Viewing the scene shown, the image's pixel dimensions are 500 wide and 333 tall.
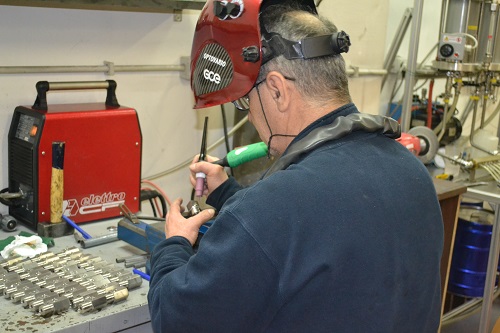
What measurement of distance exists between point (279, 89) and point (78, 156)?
947 mm

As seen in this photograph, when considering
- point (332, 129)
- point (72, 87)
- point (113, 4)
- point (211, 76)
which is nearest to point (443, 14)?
point (113, 4)

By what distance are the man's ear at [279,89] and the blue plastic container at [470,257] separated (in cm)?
201

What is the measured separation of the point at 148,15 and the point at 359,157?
1.45m

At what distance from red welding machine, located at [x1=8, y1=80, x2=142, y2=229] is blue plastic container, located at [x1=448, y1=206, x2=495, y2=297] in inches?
64.8

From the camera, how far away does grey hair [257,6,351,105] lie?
115 centimetres

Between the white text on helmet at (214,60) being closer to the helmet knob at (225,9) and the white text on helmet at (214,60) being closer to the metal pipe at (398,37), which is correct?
the helmet knob at (225,9)

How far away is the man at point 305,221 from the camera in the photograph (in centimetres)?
100

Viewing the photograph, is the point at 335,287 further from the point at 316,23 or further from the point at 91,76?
the point at 91,76

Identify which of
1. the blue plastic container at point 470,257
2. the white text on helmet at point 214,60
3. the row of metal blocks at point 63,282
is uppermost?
the white text on helmet at point 214,60

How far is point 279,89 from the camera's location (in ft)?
3.87

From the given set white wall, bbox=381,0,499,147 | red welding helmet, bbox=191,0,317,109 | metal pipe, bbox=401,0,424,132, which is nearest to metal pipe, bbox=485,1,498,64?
white wall, bbox=381,0,499,147

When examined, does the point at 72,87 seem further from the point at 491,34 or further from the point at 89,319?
the point at 491,34

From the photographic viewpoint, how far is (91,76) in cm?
218

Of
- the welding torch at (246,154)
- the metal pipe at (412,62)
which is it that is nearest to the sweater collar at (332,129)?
the welding torch at (246,154)
